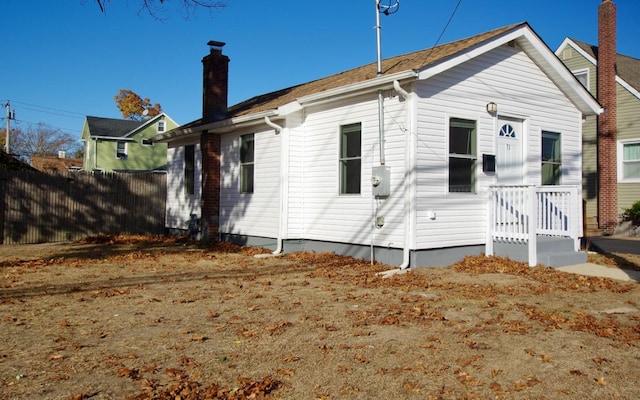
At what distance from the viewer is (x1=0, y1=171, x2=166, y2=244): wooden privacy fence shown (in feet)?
49.1

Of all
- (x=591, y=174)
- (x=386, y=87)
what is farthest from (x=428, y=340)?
(x=591, y=174)

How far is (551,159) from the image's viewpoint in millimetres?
12250

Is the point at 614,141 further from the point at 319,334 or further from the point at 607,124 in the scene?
the point at 319,334

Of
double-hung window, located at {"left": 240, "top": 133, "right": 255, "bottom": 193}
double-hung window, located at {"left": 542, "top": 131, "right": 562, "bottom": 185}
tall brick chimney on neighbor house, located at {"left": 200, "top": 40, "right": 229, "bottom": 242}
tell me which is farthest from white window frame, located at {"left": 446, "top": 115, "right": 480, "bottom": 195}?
tall brick chimney on neighbor house, located at {"left": 200, "top": 40, "right": 229, "bottom": 242}

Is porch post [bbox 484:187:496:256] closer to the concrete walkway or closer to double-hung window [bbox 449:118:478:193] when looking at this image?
double-hung window [bbox 449:118:478:193]

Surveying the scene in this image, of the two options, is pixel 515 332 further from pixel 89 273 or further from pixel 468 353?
pixel 89 273

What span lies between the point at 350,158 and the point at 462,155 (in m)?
2.26

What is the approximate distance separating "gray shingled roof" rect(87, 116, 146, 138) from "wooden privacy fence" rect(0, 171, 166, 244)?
2619cm

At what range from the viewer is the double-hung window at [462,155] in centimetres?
1022

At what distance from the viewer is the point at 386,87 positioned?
9859 mm

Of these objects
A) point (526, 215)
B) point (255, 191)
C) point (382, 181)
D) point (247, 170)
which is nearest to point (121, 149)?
point (247, 170)

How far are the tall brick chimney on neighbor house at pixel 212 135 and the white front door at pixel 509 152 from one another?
24.3 ft

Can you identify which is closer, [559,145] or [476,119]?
[476,119]

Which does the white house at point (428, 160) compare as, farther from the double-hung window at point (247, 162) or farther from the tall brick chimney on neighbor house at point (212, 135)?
the tall brick chimney on neighbor house at point (212, 135)
